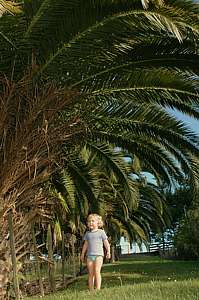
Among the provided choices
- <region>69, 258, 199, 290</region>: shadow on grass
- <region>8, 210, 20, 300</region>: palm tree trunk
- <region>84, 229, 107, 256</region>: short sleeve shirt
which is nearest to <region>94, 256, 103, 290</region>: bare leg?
<region>84, 229, 107, 256</region>: short sleeve shirt

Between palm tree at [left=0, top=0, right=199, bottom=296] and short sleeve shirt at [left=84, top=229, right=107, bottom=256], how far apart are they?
1385 mm

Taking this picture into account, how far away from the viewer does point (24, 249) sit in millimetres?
10195

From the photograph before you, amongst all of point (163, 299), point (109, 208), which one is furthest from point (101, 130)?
point (109, 208)

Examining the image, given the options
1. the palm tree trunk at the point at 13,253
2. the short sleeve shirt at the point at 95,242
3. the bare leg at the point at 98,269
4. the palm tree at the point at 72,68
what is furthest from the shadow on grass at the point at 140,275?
the palm tree at the point at 72,68

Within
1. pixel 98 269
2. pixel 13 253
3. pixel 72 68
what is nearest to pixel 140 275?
pixel 98 269

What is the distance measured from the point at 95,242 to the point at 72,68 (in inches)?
120

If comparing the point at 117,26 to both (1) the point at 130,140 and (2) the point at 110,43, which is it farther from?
(1) the point at 130,140

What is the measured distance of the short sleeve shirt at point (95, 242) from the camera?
10.6m

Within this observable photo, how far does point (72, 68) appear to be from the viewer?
10219 millimetres

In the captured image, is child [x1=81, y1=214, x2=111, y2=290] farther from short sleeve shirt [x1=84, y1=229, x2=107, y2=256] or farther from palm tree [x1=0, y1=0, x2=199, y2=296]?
palm tree [x1=0, y1=0, x2=199, y2=296]

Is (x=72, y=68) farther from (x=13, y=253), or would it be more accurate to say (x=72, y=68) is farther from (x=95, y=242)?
(x=13, y=253)

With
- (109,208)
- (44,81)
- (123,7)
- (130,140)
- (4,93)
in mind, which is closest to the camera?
(123,7)

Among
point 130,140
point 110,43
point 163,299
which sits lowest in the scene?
point 163,299

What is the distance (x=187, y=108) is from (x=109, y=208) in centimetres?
1254
